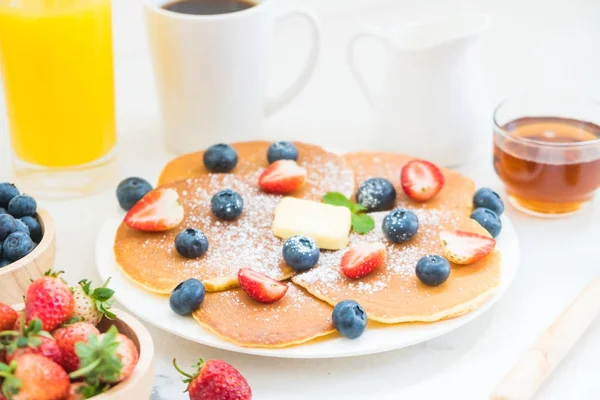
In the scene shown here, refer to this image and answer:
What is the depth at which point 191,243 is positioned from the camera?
1.56m

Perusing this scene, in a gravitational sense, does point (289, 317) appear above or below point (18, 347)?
below

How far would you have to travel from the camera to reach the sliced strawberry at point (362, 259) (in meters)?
1.51

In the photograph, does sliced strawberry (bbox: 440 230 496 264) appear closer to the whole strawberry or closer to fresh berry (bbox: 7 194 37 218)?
the whole strawberry

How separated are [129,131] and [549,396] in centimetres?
125

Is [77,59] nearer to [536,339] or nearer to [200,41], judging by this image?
[200,41]

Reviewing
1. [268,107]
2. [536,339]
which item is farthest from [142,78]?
[536,339]

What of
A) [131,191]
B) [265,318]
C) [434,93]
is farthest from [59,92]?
[434,93]

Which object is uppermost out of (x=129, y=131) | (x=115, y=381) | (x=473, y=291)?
(x=115, y=381)

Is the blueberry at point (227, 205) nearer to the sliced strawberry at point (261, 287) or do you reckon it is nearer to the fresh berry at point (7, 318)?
the sliced strawberry at point (261, 287)

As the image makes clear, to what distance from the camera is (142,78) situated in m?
2.45

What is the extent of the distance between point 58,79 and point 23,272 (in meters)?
0.52

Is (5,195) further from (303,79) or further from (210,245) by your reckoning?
(303,79)

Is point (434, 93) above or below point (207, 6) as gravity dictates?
below

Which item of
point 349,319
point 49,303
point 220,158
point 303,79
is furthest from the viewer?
point 303,79
